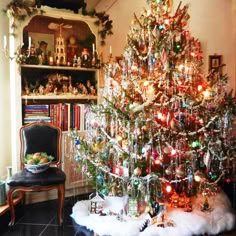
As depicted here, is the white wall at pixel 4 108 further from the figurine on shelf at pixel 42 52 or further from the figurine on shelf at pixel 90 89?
the figurine on shelf at pixel 90 89

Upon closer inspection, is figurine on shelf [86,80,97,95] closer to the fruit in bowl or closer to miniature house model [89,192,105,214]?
the fruit in bowl

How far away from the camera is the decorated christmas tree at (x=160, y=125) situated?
9.05ft

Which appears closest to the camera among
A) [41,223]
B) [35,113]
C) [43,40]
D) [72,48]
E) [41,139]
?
[41,223]

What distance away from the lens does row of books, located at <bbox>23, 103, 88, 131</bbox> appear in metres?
3.41

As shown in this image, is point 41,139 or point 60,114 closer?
point 41,139

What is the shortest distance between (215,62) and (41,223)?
8.08 ft

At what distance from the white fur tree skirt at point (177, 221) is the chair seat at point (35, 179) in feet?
1.38

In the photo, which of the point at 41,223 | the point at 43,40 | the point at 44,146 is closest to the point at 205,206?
the point at 41,223

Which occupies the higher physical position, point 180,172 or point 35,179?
point 180,172

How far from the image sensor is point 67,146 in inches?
139

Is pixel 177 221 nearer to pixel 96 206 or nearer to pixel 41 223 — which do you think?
pixel 96 206

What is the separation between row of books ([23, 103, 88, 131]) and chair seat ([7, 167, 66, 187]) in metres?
0.72

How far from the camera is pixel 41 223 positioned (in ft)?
9.57

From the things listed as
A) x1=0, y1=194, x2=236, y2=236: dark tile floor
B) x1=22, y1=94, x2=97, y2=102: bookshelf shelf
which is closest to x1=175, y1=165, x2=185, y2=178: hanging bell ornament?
x1=0, y1=194, x2=236, y2=236: dark tile floor
